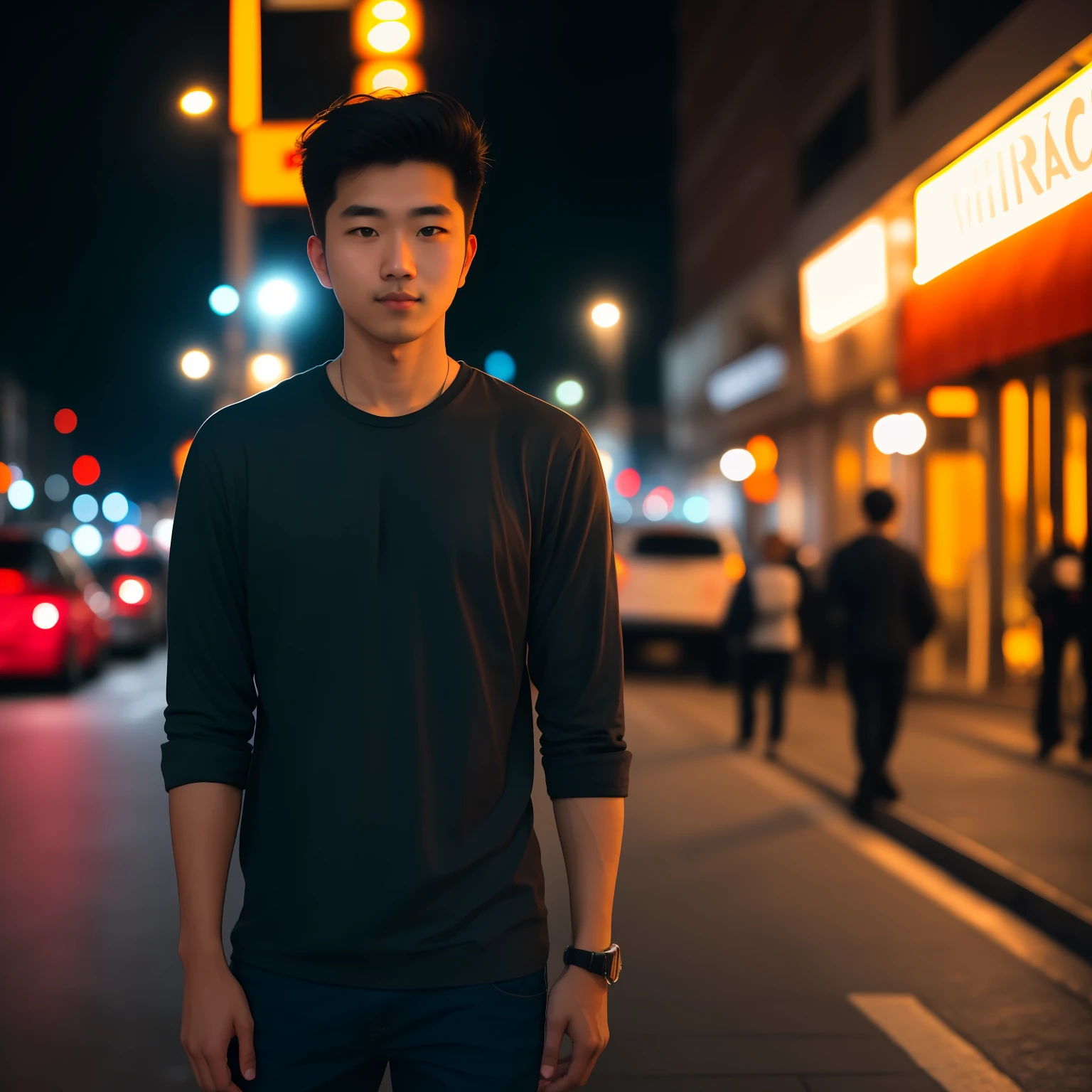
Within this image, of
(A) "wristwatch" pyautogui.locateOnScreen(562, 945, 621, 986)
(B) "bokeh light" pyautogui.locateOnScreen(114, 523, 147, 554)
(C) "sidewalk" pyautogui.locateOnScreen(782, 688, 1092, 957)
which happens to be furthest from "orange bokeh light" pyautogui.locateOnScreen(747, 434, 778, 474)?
(A) "wristwatch" pyautogui.locateOnScreen(562, 945, 621, 986)

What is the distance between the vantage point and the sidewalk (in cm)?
719

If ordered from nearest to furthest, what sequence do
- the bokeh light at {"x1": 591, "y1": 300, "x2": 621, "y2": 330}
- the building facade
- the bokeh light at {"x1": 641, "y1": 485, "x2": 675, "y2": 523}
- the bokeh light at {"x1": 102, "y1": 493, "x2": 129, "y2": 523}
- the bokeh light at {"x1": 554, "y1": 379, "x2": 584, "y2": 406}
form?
the building facade → the bokeh light at {"x1": 554, "y1": 379, "x2": 584, "y2": 406} → the bokeh light at {"x1": 591, "y1": 300, "x2": 621, "y2": 330} → the bokeh light at {"x1": 641, "y1": 485, "x2": 675, "y2": 523} → the bokeh light at {"x1": 102, "y1": 493, "x2": 129, "y2": 523}

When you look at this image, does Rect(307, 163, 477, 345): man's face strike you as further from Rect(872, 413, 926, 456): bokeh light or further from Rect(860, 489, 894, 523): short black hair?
Rect(872, 413, 926, 456): bokeh light

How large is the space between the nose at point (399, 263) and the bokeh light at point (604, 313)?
3105 centimetres

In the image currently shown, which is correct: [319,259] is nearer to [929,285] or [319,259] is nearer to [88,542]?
[929,285]

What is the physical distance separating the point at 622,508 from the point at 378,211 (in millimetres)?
49054

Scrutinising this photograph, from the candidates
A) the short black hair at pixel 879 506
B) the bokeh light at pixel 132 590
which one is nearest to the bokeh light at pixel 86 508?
the bokeh light at pixel 132 590

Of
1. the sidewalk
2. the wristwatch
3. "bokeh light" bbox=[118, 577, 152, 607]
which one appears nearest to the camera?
the wristwatch

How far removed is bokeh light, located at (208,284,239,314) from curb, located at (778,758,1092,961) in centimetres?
1199

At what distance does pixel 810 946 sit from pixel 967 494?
14350 millimetres

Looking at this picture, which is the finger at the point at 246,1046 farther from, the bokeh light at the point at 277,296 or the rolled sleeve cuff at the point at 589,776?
the bokeh light at the point at 277,296

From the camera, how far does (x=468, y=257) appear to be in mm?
2326

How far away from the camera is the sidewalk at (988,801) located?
719 centimetres

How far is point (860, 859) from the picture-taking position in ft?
27.7
